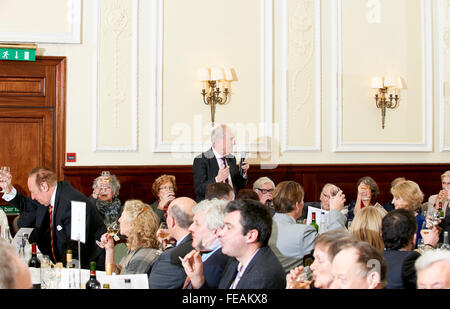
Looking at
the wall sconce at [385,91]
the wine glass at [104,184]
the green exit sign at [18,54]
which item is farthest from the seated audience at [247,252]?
the wall sconce at [385,91]

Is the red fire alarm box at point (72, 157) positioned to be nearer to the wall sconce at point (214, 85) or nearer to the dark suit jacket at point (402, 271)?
the wall sconce at point (214, 85)

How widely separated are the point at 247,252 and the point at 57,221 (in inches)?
84.5

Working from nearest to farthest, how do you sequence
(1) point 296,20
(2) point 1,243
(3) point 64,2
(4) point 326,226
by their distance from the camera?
1. (2) point 1,243
2. (4) point 326,226
3. (3) point 64,2
4. (1) point 296,20

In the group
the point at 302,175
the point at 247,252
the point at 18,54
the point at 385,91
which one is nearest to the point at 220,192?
the point at 247,252

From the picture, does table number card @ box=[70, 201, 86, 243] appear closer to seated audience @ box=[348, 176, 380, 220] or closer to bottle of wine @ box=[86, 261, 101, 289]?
bottle of wine @ box=[86, 261, 101, 289]

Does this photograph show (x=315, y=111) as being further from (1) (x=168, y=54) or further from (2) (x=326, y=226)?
(2) (x=326, y=226)

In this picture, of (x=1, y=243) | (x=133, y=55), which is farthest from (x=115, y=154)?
(x=1, y=243)

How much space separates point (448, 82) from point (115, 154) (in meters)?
4.33

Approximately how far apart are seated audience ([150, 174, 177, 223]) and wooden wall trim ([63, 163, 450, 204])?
84 centimetres

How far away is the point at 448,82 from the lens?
8312 mm

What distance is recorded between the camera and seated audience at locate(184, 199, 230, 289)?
132 inches

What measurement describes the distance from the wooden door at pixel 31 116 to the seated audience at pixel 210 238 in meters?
4.27

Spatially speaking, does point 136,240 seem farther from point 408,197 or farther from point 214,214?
point 408,197

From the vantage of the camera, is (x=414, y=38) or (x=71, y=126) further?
(x=414, y=38)
